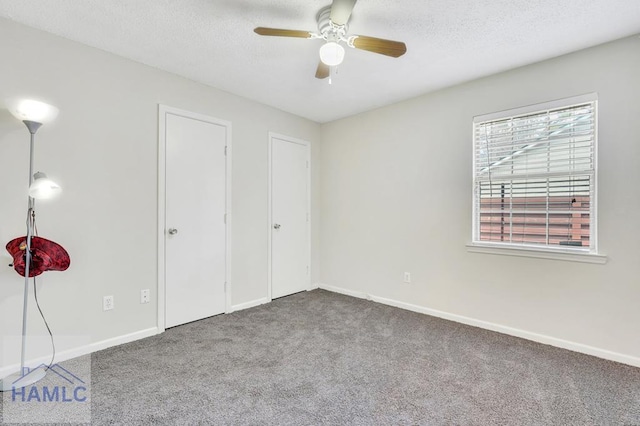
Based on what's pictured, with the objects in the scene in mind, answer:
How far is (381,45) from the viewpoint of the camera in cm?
188

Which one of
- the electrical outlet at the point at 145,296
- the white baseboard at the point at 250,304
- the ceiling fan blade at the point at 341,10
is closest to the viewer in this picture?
the ceiling fan blade at the point at 341,10

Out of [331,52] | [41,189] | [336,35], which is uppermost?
[336,35]

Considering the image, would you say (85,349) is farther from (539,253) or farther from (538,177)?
(538,177)

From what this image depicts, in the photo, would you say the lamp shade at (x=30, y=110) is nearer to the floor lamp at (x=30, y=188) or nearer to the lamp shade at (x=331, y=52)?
the floor lamp at (x=30, y=188)

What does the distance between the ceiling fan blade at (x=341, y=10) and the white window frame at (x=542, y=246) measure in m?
1.95

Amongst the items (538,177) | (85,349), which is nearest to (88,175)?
(85,349)

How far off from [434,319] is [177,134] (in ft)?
10.7

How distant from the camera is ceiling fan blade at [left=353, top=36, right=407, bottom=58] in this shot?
6.05ft

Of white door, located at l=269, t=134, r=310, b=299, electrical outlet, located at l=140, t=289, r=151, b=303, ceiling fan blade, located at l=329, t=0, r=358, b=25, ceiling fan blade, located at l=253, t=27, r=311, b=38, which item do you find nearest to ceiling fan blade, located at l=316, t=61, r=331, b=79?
ceiling fan blade, located at l=253, t=27, r=311, b=38

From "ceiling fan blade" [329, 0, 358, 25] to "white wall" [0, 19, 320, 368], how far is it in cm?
195

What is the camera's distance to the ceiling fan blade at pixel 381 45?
1.85m

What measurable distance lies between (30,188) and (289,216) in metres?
2.60

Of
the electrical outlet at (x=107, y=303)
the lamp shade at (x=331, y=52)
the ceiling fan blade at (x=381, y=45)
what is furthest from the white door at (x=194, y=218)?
the ceiling fan blade at (x=381, y=45)

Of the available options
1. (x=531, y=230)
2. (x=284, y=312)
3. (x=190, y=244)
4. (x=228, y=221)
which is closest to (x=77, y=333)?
(x=190, y=244)
